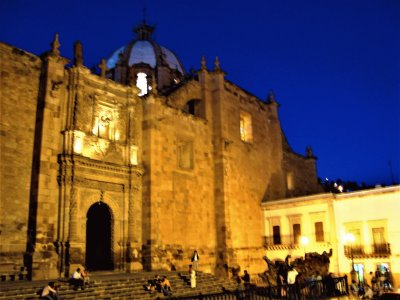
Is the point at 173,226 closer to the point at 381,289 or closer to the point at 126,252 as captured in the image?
the point at 126,252

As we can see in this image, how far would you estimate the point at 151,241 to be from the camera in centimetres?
2072

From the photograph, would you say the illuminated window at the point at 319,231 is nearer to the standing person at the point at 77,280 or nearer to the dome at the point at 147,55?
the standing person at the point at 77,280

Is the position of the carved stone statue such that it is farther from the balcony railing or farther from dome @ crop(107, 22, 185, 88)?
the balcony railing

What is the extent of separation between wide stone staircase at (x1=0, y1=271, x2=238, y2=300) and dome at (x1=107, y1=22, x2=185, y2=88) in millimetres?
19564

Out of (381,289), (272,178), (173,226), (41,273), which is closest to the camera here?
(41,273)

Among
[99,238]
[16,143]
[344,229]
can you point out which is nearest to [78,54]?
[16,143]

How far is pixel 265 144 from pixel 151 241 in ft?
44.9

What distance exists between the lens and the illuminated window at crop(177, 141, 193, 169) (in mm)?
24508

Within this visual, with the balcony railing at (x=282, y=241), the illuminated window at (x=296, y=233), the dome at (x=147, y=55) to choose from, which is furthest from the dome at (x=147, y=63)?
the illuminated window at (x=296, y=233)

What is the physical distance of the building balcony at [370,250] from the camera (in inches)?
885

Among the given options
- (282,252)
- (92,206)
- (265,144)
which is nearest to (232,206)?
(282,252)

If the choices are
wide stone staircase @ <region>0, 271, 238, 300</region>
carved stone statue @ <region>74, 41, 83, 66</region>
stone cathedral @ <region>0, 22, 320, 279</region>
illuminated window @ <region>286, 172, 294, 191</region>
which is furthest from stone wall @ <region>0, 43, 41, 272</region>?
illuminated window @ <region>286, 172, 294, 191</region>

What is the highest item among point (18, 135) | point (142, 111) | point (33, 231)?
point (142, 111)

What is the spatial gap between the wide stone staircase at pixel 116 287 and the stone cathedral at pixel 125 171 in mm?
1600
